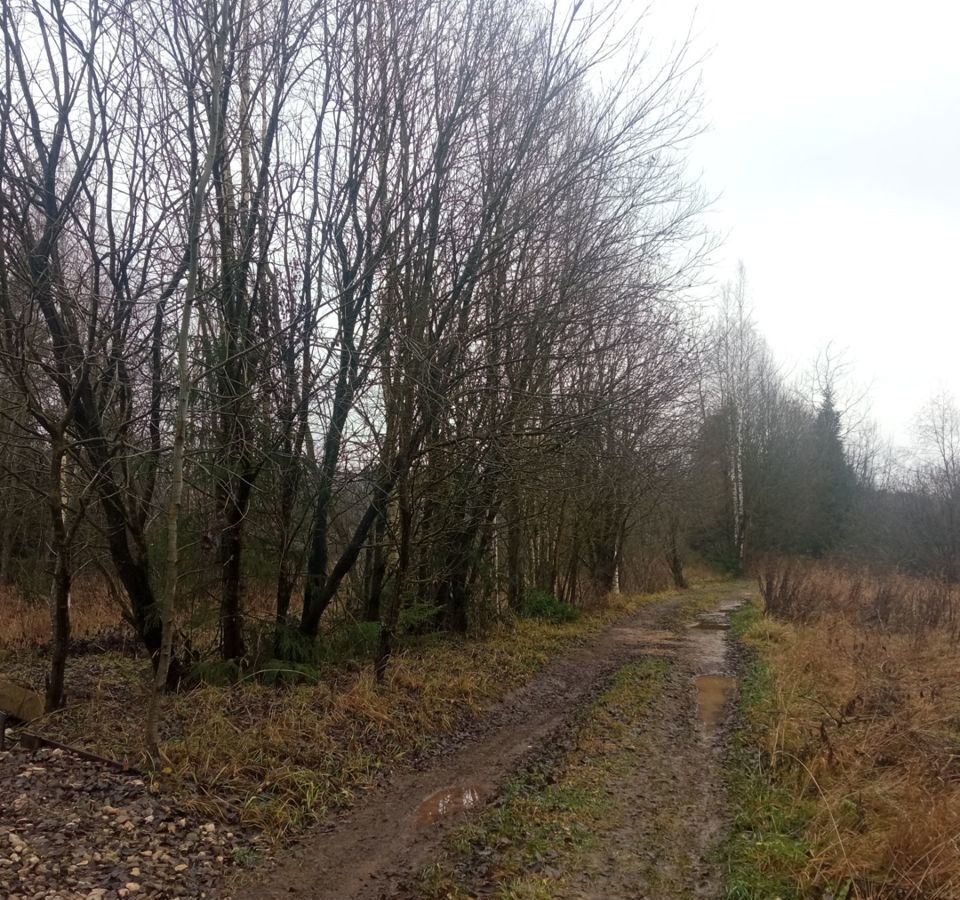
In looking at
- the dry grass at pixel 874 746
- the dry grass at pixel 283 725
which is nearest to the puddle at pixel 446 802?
the dry grass at pixel 283 725

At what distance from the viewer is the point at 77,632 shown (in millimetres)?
10641

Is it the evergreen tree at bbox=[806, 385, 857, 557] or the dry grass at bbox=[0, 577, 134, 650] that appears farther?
the evergreen tree at bbox=[806, 385, 857, 557]

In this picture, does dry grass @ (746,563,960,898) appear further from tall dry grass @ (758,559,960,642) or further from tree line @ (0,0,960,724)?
tree line @ (0,0,960,724)

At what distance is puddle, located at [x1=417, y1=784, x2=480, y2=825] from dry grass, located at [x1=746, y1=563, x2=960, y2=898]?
2.36 meters

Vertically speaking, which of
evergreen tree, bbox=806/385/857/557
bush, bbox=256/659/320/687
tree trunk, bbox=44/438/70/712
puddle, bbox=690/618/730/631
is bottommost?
puddle, bbox=690/618/730/631

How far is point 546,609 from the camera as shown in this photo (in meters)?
14.4

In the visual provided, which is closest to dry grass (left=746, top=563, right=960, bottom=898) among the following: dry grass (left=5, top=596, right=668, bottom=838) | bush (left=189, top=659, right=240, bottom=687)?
dry grass (left=5, top=596, right=668, bottom=838)

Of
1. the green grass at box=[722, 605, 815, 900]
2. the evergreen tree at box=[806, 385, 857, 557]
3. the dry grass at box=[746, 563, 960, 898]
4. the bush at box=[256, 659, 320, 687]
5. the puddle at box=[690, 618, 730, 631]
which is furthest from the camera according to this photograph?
the evergreen tree at box=[806, 385, 857, 557]

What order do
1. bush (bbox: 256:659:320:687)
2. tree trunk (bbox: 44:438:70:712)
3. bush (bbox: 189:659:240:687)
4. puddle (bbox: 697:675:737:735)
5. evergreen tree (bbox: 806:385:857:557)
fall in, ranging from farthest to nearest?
evergreen tree (bbox: 806:385:857:557), puddle (bbox: 697:675:737:735), bush (bbox: 256:659:320:687), bush (bbox: 189:659:240:687), tree trunk (bbox: 44:438:70:712)

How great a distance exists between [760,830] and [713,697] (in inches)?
166

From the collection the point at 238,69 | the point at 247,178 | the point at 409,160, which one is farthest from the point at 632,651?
the point at 238,69

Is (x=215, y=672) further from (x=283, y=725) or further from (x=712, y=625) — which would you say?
(x=712, y=625)

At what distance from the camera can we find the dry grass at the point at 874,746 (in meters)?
4.00

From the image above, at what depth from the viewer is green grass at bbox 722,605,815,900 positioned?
4.12 m
